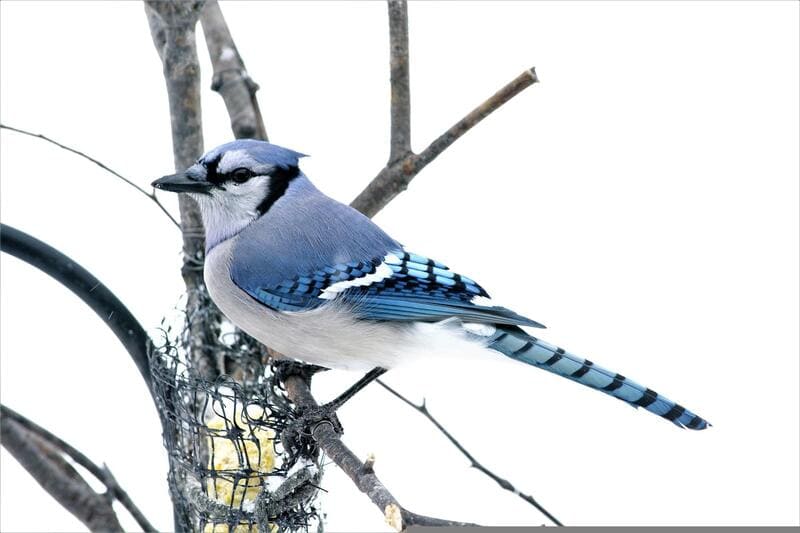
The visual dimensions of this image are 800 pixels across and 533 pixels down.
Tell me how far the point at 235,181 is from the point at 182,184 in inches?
3.9

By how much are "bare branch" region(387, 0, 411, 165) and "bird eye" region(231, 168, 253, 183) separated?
0.35 meters

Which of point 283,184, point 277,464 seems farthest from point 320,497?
point 283,184

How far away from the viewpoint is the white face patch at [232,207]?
181cm

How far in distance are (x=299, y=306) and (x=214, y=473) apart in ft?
1.08

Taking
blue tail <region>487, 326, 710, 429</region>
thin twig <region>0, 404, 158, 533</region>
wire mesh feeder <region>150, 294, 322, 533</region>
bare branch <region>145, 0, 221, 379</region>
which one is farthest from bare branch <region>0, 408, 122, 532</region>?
blue tail <region>487, 326, 710, 429</region>

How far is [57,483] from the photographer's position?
1.74 meters

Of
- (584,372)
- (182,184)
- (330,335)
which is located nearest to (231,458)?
(330,335)

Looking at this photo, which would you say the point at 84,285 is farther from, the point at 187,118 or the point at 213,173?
the point at 187,118

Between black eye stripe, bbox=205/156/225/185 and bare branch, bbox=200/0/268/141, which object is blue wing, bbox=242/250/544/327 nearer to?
black eye stripe, bbox=205/156/225/185

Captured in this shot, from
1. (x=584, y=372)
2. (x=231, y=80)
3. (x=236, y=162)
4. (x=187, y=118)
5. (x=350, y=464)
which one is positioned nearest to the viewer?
(x=350, y=464)

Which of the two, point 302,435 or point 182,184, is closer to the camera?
point 302,435

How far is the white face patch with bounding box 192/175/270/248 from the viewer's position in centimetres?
181

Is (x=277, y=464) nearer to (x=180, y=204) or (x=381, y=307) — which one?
(x=381, y=307)

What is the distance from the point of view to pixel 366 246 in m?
1.77
